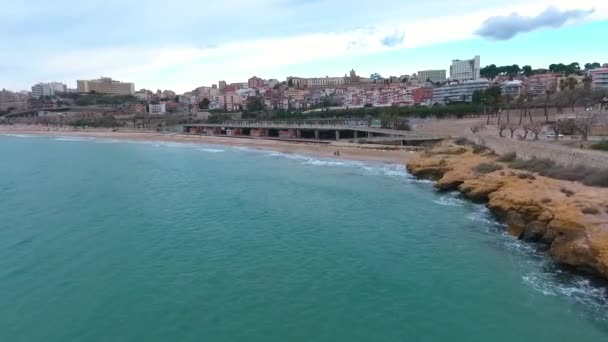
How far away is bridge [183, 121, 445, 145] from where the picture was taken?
71688 mm

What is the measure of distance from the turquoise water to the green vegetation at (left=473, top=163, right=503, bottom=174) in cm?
402

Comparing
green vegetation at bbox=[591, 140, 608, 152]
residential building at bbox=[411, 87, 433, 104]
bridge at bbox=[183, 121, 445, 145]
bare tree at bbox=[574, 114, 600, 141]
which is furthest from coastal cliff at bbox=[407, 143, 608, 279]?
residential building at bbox=[411, 87, 433, 104]

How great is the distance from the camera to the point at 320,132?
9019 centimetres

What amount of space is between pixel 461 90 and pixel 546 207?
138m

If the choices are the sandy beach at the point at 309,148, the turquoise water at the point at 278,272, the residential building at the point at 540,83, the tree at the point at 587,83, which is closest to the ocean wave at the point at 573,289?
the turquoise water at the point at 278,272

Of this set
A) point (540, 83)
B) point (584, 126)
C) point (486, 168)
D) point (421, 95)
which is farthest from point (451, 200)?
point (421, 95)

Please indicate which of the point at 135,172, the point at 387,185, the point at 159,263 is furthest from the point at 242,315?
the point at 135,172

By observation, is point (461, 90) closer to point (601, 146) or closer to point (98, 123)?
point (98, 123)

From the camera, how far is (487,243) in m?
24.9

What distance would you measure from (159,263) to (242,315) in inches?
284

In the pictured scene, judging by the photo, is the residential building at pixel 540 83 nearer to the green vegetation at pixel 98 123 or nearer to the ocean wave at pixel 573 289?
the green vegetation at pixel 98 123

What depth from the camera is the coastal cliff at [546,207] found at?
66.8 feet

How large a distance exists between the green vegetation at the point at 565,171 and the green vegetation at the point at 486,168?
1460 millimetres

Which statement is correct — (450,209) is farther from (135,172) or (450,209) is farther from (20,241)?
(135,172)
